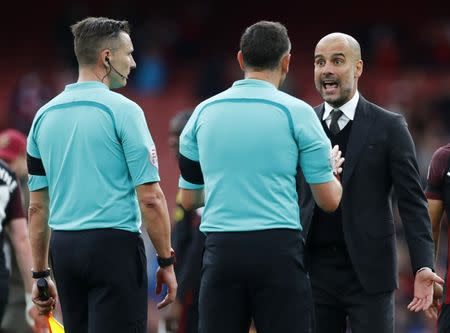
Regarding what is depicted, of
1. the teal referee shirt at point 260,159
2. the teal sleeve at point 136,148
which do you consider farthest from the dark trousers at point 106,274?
the teal referee shirt at point 260,159

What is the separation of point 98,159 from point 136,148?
0.21 meters

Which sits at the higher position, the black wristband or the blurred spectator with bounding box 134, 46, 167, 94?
the black wristband

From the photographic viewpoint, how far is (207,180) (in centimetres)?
602

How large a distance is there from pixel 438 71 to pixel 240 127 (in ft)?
54.1

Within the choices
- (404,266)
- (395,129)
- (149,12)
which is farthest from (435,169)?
(149,12)

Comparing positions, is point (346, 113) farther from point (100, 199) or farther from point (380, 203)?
point (100, 199)

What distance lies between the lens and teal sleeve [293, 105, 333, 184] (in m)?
5.88

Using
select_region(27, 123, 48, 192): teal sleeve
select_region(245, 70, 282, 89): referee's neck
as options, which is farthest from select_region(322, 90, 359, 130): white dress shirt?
select_region(27, 123, 48, 192): teal sleeve

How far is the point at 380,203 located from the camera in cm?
671

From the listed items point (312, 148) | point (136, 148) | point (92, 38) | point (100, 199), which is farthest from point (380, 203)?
point (92, 38)

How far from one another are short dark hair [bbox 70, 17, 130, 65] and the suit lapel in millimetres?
1496

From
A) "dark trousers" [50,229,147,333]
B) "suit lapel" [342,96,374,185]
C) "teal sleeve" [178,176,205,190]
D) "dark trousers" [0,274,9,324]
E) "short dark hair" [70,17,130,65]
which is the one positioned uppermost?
"short dark hair" [70,17,130,65]

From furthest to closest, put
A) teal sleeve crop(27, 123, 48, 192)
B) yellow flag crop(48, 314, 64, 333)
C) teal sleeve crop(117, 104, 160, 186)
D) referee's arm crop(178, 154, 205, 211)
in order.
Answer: yellow flag crop(48, 314, 64, 333)
teal sleeve crop(27, 123, 48, 192)
referee's arm crop(178, 154, 205, 211)
teal sleeve crop(117, 104, 160, 186)

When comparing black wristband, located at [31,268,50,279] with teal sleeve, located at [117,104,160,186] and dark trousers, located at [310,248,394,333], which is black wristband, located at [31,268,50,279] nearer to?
teal sleeve, located at [117,104,160,186]
